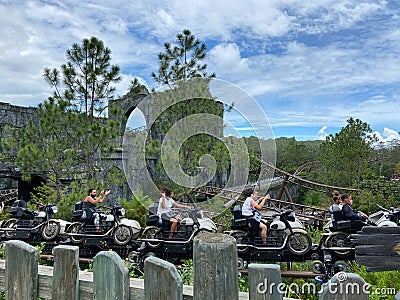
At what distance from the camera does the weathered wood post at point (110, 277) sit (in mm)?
1601

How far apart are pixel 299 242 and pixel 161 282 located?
16.9ft

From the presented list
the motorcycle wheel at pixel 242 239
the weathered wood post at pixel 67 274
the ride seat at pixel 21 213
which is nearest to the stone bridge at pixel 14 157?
the ride seat at pixel 21 213

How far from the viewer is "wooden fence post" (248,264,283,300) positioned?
144cm

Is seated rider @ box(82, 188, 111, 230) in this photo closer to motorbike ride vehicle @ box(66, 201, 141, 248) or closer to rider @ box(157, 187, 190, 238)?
motorbike ride vehicle @ box(66, 201, 141, 248)

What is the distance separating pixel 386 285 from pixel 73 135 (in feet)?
25.3

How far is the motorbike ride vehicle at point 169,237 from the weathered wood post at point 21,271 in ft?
14.9

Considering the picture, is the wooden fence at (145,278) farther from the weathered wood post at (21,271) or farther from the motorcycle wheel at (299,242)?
the motorcycle wheel at (299,242)

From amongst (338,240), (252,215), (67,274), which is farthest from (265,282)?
(338,240)

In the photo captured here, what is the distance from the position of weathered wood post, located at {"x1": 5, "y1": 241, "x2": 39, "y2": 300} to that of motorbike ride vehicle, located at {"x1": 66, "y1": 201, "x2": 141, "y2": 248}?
5.29 metres

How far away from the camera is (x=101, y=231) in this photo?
7277 mm

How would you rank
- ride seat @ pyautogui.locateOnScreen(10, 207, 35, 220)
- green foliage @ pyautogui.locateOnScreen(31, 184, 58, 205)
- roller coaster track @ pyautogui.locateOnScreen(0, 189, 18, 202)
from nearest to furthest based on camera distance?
1. ride seat @ pyautogui.locateOnScreen(10, 207, 35, 220)
2. green foliage @ pyautogui.locateOnScreen(31, 184, 58, 205)
3. roller coaster track @ pyautogui.locateOnScreen(0, 189, 18, 202)

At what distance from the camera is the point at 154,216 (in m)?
6.71

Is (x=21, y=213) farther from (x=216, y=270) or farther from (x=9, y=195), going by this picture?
(x=9, y=195)

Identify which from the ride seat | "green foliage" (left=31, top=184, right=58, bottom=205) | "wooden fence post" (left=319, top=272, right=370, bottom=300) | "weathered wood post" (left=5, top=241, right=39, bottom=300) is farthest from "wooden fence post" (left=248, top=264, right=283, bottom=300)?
"green foliage" (left=31, top=184, right=58, bottom=205)
